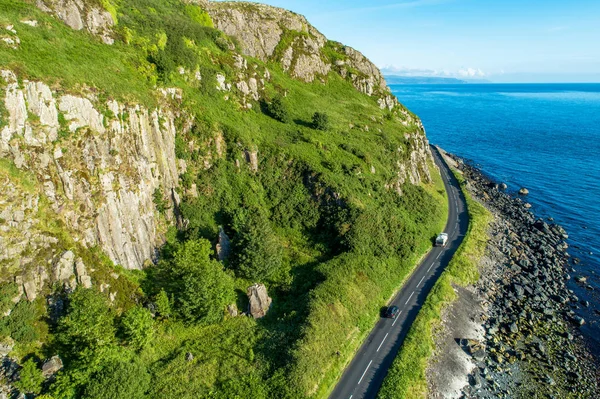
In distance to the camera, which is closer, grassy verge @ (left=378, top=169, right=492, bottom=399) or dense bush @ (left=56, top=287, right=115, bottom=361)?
dense bush @ (left=56, top=287, right=115, bottom=361)

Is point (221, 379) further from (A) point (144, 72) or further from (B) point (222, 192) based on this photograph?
(A) point (144, 72)

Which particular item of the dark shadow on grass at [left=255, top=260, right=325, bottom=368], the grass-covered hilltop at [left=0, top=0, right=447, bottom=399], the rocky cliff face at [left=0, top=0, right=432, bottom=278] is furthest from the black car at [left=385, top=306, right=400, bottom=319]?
the rocky cliff face at [left=0, top=0, right=432, bottom=278]

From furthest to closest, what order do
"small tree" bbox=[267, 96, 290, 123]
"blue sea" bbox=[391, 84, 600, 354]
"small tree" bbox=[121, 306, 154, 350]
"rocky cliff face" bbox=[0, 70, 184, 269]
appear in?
1. "small tree" bbox=[267, 96, 290, 123]
2. "blue sea" bbox=[391, 84, 600, 354]
3. "rocky cliff face" bbox=[0, 70, 184, 269]
4. "small tree" bbox=[121, 306, 154, 350]

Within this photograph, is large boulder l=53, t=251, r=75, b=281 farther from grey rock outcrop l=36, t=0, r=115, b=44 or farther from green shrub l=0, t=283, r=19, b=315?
grey rock outcrop l=36, t=0, r=115, b=44

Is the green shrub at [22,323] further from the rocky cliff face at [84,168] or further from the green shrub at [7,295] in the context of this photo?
the rocky cliff face at [84,168]

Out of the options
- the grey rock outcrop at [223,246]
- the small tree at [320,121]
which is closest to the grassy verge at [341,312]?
the grey rock outcrop at [223,246]

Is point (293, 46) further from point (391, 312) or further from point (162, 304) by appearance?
point (162, 304)

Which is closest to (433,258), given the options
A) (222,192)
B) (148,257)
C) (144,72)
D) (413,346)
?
(413,346)
